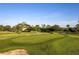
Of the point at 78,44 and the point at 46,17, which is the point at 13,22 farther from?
the point at 78,44

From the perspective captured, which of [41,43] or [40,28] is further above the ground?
[40,28]

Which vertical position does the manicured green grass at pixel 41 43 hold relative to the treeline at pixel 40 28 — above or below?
below

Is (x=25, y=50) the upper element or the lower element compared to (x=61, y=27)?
lower

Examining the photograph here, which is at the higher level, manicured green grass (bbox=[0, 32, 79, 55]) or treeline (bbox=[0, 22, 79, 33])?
treeline (bbox=[0, 22, 79, 33])

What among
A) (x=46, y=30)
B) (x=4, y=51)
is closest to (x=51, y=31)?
(x=46, y=30)
